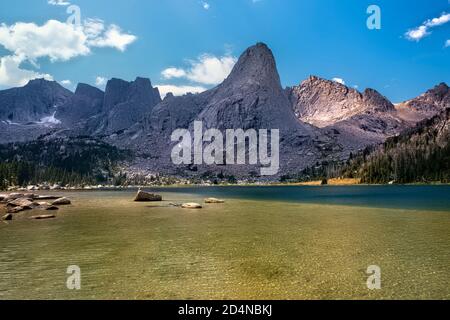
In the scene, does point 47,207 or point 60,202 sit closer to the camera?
point 47,207

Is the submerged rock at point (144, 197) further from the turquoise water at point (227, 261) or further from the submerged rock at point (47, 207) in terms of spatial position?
the turquoise water at point (227, 261)

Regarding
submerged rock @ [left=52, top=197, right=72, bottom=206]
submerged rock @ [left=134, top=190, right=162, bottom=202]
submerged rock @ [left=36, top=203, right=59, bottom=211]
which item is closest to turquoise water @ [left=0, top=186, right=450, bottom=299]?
submerged rock @ [left=36, top=203, right=59, bottom=211]

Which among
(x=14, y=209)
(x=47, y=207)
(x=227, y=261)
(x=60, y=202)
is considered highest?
(x=227, y=261)

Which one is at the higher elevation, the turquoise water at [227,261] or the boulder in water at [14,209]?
the turquoise water at [227,261]

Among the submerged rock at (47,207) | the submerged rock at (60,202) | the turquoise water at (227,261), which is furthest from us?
the submerged rock at (60,202)

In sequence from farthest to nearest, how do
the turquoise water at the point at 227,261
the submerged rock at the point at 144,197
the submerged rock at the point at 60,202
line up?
the submerged rock at the point at 144,197, the submerged rock at the point at 60,202, the turquoise water at the point at 227,261

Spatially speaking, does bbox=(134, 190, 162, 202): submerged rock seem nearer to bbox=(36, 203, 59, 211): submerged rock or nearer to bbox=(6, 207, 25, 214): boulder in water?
bbox=(36, 203, 59, 211): submerged rock

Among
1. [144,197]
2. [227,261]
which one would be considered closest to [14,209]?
[144,197]

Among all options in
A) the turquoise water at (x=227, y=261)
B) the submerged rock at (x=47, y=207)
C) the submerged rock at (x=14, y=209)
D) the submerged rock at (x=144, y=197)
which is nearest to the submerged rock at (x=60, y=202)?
the submerged rock at (x=47, y=207)

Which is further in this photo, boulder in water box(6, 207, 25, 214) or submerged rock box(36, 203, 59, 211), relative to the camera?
submerged rock box(36, 203, 59, 211)

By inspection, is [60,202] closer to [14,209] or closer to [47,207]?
[47,207]

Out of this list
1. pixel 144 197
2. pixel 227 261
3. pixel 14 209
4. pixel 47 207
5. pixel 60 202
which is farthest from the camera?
pixel 144 197
